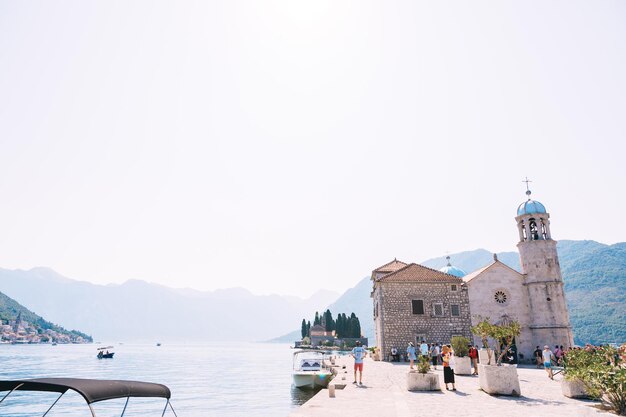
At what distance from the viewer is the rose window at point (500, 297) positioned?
34219 mm

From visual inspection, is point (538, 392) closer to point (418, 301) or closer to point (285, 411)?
point (285, 411)

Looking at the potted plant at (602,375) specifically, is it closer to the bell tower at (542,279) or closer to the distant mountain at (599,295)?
the bell tower at (542,279)

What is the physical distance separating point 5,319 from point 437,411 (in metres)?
215

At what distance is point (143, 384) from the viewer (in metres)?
8.54

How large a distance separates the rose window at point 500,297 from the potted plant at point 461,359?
43.4 ft

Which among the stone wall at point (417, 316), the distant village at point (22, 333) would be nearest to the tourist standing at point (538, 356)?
the stone wall at point (417, 316)

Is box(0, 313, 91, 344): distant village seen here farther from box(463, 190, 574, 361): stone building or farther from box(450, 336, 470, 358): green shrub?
box(450, 336, 470, 358): green shrub

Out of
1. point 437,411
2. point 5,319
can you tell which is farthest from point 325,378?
point 5,319

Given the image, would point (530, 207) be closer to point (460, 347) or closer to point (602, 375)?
point (460, 347)

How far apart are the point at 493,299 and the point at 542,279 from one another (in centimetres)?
421

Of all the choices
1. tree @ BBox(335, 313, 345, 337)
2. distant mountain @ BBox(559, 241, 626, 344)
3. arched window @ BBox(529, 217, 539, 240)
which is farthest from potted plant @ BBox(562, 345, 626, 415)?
distant mountain @ BBox(559, 241, 626, 344)

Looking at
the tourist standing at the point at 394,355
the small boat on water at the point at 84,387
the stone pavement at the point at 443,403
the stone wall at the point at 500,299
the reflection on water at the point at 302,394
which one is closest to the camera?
the small boat on water at the point at 84,387

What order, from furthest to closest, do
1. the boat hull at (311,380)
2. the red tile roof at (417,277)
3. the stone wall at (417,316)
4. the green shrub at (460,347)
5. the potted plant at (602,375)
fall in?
the red tile roof at (417,277)
the stone wall at (417,316)
the boat hull at (311,380)
the green shrub at (460,347)
the potted plant at (602,375)

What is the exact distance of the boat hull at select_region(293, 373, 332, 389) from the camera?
1128 inches
